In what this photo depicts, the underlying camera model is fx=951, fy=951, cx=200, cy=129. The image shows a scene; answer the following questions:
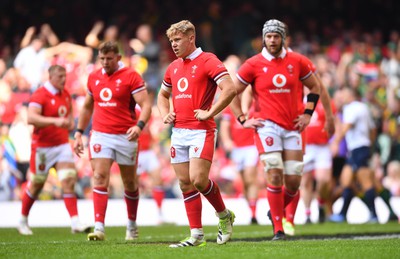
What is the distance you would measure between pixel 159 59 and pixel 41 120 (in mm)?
10918

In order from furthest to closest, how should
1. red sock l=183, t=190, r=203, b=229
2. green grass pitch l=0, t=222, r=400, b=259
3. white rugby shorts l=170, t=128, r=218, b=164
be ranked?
red sock l=183, t=190, r=203, b=229 < white rugby shorts l=170, t=128, r=218, b=164 < green grass pitch l=0, t=222, r=400, b=259

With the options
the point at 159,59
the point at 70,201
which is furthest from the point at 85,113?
the point at 159,59

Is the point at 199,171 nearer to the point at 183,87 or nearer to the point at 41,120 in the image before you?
the point at 183,87

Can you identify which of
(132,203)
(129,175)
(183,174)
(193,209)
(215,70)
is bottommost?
(193,209)

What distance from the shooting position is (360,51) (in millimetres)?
25359

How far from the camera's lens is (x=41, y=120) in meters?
14.3

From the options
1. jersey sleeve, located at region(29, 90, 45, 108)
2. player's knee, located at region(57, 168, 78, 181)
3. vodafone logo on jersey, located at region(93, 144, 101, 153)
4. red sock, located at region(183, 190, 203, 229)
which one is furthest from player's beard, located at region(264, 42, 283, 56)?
player's knee, located at region(57, 168, 78, 181)

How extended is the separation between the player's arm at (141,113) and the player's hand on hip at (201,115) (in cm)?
200

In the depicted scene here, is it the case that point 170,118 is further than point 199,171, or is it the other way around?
point 170,118

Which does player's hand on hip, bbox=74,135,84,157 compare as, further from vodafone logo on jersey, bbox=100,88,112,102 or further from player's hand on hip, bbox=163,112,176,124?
player's hand on hip, bbox=163,112,176,124

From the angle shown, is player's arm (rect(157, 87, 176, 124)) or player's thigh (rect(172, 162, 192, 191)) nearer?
player's thigh (rect(172, 162, 192, 191))

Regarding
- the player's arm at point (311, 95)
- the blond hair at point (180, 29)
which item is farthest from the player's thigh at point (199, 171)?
the player's arm at point (311, 95)

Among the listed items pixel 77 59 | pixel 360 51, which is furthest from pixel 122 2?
pixel 360 51

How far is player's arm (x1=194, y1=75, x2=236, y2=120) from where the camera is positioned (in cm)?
1050
